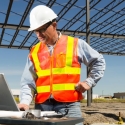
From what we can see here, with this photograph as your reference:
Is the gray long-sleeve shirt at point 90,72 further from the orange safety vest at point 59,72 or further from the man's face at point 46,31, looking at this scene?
the man's face at point 46,31

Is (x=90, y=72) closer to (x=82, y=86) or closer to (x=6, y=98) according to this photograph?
(x=82, y=86)

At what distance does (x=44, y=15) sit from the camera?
8.09 ft

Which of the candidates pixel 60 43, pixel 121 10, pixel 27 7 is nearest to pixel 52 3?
pixel 27 7

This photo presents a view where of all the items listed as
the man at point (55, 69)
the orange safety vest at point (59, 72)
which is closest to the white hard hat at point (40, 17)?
the man at point (55, 69)

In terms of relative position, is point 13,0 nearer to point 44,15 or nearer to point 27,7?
point 27,7

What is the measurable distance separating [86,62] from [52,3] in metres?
16.3

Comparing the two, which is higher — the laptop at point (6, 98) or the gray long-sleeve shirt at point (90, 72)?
the gray long-sleeve shirt at point (90, 72)

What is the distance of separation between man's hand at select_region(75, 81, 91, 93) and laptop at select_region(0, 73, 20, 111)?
0.65 meters

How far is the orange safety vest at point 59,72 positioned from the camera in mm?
2494

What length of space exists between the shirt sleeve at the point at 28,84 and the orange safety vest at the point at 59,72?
0.06 m

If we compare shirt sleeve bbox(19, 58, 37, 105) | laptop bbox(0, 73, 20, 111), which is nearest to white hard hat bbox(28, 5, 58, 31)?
shirt sleeve bbox(19, 58, 37, 105)

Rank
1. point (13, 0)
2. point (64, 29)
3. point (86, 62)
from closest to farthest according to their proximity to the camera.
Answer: point (86, 62) → point (13, 0) → point (64, 29)

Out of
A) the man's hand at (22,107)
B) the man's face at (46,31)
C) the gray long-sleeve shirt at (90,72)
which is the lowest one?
the man's hand at (22,107)

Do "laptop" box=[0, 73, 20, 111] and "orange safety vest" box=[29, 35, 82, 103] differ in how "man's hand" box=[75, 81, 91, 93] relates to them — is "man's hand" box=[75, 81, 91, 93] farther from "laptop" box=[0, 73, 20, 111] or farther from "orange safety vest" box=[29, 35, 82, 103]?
"laptop" box=[0, 73, 20, 111]
